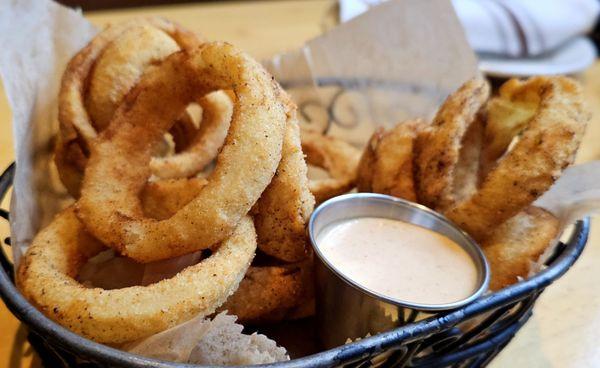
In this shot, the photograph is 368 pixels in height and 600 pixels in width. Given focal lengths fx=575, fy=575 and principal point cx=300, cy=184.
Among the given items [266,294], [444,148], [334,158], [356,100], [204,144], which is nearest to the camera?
[266,294]

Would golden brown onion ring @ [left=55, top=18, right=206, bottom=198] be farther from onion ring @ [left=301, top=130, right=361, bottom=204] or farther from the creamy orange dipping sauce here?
the creamy orange dipping sauce

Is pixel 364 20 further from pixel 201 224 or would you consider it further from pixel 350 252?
pixel 201 224

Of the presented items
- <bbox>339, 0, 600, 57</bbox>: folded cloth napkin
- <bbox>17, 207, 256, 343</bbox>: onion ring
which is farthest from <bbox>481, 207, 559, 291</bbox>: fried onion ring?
<bbox>339, 0, 600, 57</bbox>: folded cloth napkin

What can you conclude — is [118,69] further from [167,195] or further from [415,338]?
[415,338]

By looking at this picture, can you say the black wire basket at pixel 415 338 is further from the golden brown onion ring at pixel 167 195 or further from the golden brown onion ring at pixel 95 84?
the golden brown onion ring at pixel 167 195

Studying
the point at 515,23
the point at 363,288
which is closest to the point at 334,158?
the point at 363,288

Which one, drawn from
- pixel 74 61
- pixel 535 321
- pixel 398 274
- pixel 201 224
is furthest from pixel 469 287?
pixel 74 61

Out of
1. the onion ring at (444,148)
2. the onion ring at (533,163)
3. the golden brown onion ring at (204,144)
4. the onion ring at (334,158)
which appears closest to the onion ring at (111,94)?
the golden brown onion ring at (204,144)
